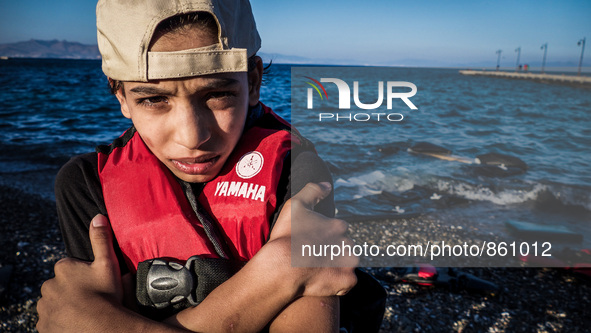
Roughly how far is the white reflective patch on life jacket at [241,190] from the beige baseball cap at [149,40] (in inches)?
22.5

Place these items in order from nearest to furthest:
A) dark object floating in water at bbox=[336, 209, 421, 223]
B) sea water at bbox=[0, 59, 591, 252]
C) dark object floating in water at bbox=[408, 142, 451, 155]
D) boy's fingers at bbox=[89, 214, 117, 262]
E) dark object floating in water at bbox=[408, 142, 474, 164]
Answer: boy's fingers at bbox=[89, 214, 117, 262]
dark object floating in water at bbox=[336, 209, 421, 223]
sea water at bbox=[0, 59, 591, 252]
dark object floating in water at bbox=[408, 142, 474, 164]
dark object floating in water at bbox=[408, 142, 451, 155]

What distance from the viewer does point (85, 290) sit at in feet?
5.36

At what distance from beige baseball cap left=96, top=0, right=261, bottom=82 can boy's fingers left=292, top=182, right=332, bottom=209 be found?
1.99 feet

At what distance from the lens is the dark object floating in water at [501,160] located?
11328 millimetres

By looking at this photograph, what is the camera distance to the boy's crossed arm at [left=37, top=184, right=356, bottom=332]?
1.47 m

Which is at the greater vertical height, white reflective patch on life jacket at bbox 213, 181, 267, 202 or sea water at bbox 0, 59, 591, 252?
white reflective patch on life jacket at bbox 213, 181, 267, 202

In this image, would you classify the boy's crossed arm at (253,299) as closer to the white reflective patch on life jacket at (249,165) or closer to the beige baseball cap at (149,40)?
the white reflective patch on life jacket at (249,165)

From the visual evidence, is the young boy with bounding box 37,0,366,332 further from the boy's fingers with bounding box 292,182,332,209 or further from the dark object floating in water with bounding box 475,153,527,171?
the dark object floating in water with bounding box 475,153,527,171

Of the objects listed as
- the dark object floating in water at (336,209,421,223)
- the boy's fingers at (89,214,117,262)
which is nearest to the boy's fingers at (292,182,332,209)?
the boy's fingers at (89,214,117,262)

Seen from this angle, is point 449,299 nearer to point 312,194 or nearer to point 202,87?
point 312,194

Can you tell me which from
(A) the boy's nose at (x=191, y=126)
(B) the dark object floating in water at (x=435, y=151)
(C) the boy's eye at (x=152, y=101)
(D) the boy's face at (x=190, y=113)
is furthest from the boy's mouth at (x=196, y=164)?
(B) the dark object floating in water at (x=435, y=151)

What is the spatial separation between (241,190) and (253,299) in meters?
0.59

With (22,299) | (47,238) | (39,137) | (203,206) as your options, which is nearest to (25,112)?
(39,137)

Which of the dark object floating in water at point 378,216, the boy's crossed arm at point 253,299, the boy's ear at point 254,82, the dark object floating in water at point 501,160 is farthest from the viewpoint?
the dark object floating in water at point 501,160
